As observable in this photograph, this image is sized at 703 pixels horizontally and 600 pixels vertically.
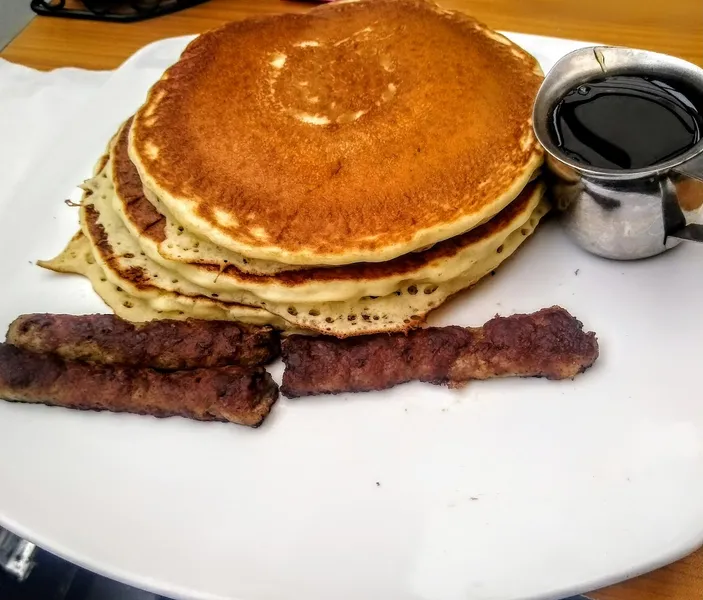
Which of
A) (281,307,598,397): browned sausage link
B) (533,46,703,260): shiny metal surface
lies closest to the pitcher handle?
(533,46,703,260): shiny metal surface

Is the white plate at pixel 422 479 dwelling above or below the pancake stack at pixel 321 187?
below

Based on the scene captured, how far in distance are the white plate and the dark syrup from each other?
0.28 m

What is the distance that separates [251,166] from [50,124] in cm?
121

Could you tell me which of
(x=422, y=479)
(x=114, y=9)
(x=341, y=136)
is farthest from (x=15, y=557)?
(x=114, y=9)

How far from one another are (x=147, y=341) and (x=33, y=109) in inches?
54.7

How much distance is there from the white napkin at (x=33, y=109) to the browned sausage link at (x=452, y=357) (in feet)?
4.04

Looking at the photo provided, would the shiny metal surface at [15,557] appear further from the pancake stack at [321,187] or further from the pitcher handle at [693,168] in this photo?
the pitcher handle at [693,168]

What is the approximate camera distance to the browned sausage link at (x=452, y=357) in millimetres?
1343

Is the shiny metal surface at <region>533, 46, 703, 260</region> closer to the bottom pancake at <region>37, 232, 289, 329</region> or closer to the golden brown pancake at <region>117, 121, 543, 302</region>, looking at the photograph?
the golden brown pancake at <region>117, 121, 543, 302</region>

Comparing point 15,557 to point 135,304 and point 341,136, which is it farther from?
point 341,136

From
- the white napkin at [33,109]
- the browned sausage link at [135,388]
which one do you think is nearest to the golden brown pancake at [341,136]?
the browned sausage link at [135,388]

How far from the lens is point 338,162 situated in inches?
58.4

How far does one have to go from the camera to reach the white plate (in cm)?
112

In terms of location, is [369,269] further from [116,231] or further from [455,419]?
[116,231]
